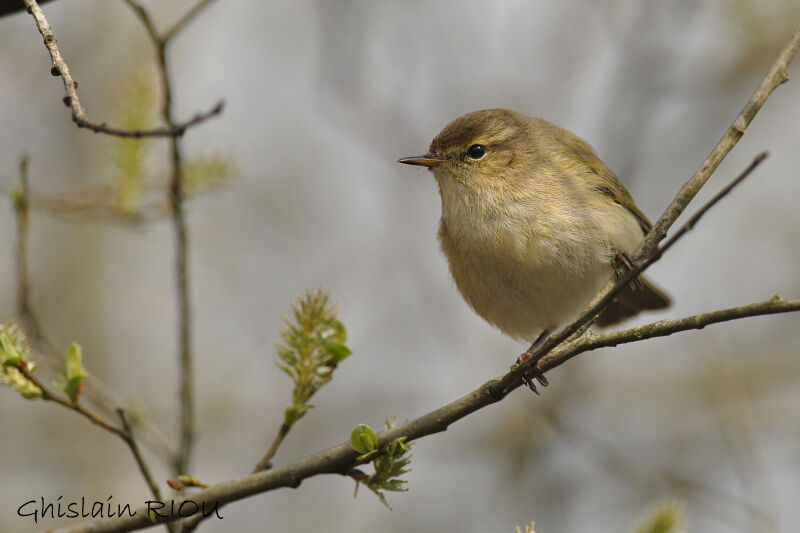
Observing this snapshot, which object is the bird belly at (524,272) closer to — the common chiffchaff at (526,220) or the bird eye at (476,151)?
the common chiffchaff at (526,220)

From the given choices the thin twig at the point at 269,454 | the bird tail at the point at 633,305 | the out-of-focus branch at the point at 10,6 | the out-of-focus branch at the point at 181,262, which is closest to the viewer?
the thin twig at the point at 269,454

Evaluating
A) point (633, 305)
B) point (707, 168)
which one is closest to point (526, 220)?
point (633, 305)

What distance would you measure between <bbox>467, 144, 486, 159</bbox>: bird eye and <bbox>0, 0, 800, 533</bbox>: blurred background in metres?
1.73

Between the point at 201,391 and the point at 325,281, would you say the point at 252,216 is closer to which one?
the point at 325,281

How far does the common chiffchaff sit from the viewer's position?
3.74 m

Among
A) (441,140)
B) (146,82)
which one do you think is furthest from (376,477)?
(441,140)

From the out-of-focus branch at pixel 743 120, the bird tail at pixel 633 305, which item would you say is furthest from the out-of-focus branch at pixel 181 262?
the bird tail at pixel 633 305

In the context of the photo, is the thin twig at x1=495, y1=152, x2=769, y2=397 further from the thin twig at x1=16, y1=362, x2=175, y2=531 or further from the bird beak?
the bird beak

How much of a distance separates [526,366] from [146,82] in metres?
2.11

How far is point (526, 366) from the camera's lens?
2270 millimetres

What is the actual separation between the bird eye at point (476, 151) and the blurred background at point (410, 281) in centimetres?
173

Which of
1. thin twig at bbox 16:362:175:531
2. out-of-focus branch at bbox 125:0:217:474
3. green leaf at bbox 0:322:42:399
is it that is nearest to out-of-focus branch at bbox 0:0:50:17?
out-of-focus branch at bbox 125:0:217:474

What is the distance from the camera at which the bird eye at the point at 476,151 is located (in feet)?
14.2

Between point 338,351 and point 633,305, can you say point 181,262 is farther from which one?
point 633,305
